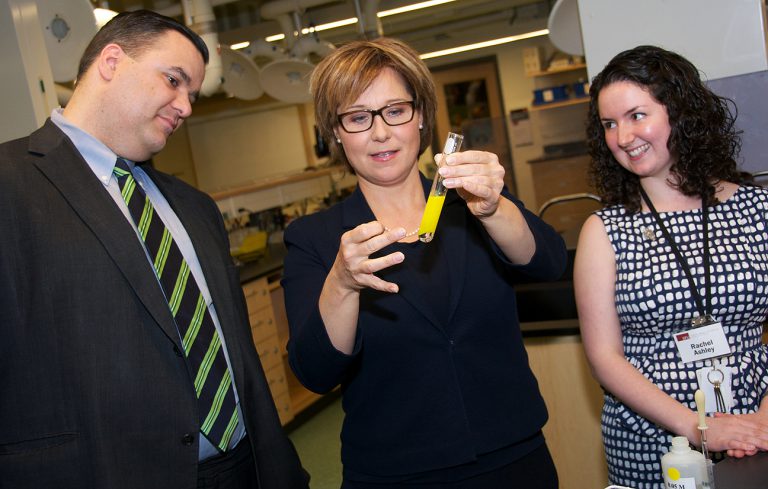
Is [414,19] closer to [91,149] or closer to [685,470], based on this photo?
[91,149]

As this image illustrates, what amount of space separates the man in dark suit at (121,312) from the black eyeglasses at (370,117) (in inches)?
19.6

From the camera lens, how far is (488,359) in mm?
1709

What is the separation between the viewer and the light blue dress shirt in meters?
1.79

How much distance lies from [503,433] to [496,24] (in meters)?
11.0

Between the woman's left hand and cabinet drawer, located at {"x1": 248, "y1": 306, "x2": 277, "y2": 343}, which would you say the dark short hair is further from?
cabinet drawer, located at {"x1": 248, "y1": 306, "x2": 277, "y2": 343}

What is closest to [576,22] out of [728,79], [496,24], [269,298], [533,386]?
[728,79]

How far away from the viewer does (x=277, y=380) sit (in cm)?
490

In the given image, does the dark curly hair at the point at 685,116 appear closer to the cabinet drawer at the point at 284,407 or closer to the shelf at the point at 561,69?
the cabinet drawer at the point at 284,407

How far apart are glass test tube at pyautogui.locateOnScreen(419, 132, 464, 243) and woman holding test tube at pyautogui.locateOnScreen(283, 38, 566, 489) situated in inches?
5.3

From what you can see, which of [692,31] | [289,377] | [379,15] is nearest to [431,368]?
[692,31]

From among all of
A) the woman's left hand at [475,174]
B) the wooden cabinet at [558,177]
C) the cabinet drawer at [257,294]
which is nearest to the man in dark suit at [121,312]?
the woman's left hand at [475,174]

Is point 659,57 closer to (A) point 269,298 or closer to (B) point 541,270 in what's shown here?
(B) point 541,270

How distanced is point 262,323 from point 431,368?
3365 mm

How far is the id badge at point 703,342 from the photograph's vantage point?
1.85 metres
